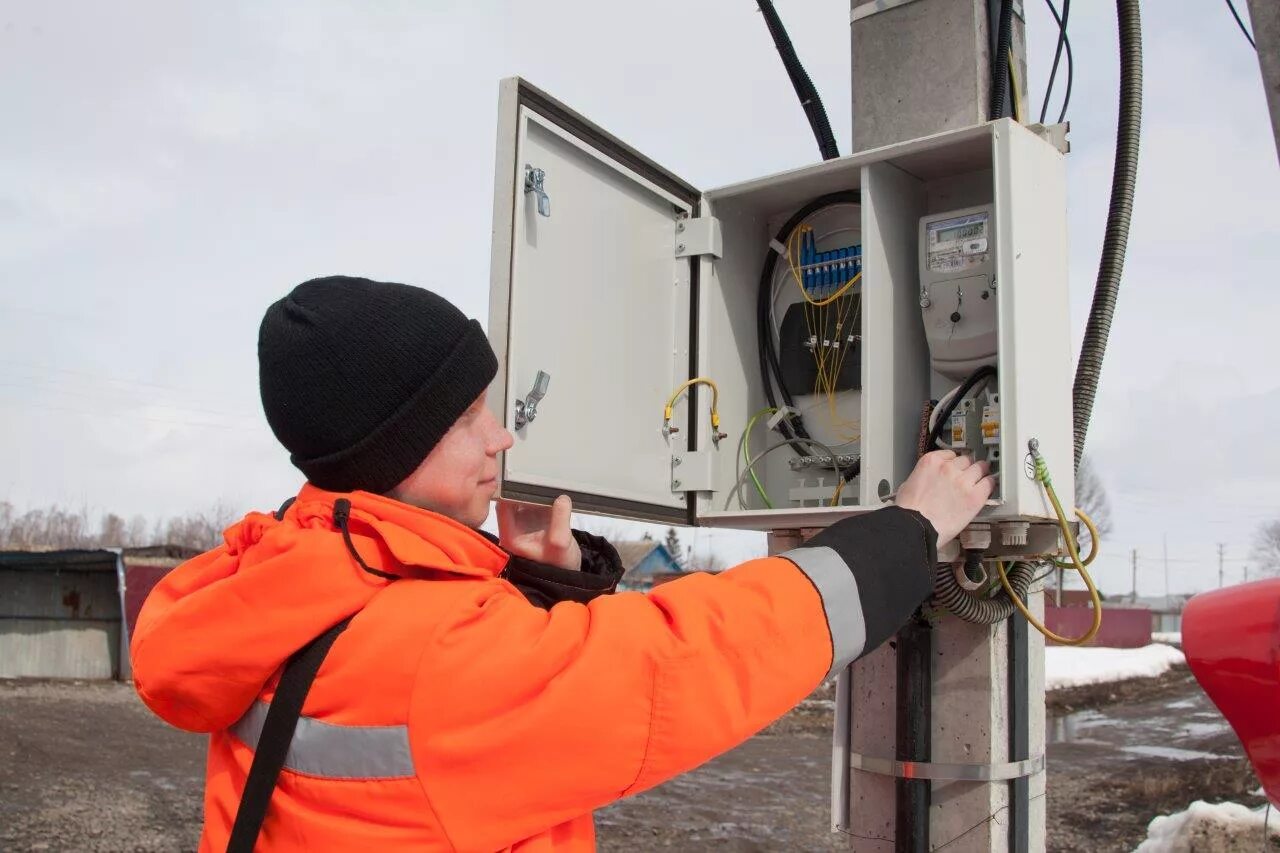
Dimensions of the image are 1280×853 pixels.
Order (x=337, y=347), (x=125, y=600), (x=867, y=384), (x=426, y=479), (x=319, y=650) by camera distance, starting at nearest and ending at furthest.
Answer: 1. (x=319, y=650)
2. (x=337, y=347)
3. (x=426, y=479)
4. (x=867, y=384)
5. (x=125, y=600)

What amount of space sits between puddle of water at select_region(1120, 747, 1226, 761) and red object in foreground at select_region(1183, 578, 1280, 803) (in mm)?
11295

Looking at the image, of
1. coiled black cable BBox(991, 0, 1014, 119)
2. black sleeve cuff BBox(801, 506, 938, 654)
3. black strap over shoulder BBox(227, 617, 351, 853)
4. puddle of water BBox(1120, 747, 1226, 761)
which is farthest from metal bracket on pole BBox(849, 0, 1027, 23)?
puddle of water BBox(1120, 747, 1226, 761)

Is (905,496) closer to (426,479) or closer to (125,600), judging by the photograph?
(426,479)

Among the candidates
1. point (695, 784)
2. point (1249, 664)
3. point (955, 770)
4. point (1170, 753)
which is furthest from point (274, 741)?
point (1170, 753)

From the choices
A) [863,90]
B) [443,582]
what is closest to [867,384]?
[863,90]

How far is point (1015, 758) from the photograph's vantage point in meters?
2.66

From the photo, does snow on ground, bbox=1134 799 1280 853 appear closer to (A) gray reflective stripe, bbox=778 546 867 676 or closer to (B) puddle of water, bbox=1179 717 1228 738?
(A) gray reflective stripe, bbox=778 546 867 676

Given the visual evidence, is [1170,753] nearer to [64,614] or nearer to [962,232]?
[962,232]

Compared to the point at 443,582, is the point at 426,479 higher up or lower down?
higher up

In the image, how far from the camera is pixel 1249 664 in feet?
5.42

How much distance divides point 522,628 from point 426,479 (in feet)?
1.09

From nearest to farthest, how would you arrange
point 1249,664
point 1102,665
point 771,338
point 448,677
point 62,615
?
point 448,677 < point 1249,664 < point 771,338 < point 62,615 < point 1102,665

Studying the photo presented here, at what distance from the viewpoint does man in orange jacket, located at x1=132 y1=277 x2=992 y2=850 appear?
1227 millimetres

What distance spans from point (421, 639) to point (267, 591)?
181 mm
